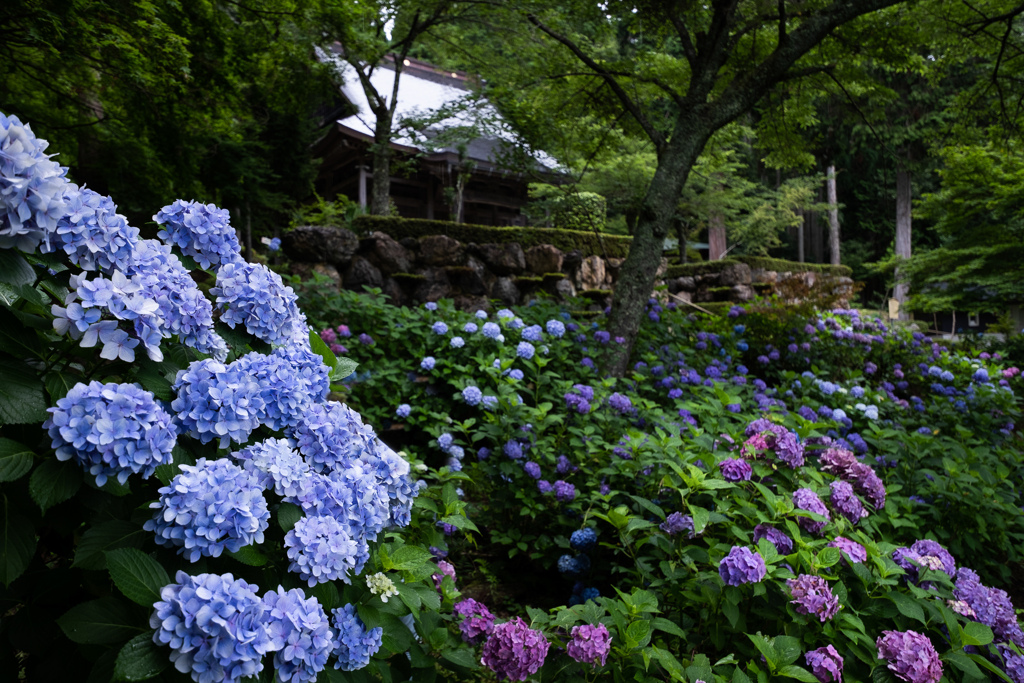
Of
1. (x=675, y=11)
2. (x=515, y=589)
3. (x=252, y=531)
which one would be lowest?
(x=515, y=589)

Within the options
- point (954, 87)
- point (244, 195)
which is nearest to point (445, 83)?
point (244, 195)

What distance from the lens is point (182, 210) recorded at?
3.88 ft

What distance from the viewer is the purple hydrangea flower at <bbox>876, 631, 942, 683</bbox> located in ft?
4.29

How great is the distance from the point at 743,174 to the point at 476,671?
2162 centimetres

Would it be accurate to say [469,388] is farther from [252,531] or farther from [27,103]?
[27,103]

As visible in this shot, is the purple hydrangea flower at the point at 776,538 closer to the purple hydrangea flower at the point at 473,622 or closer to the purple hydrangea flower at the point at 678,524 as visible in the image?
the purple hydrangea flower at the point at 678,524

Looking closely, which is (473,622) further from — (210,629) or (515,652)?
(210,629)

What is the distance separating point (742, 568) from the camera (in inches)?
57.4

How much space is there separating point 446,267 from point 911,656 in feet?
21.7

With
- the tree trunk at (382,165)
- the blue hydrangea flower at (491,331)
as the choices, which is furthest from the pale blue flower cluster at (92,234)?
the tree trunk at (382,165)

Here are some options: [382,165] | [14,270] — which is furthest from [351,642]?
[382,165]

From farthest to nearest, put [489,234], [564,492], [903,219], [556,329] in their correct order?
[903,219], [489,234], [556,329], [564,492]

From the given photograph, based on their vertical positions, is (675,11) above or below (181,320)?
above

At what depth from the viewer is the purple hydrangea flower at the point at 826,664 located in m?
1.33
